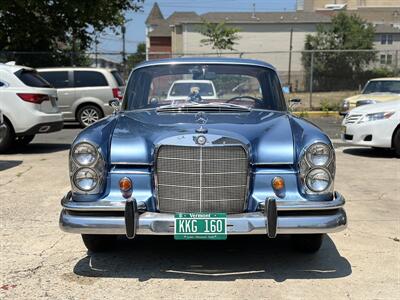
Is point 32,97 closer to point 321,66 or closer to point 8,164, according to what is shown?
point 8,164

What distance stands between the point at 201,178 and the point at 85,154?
3.09 feet

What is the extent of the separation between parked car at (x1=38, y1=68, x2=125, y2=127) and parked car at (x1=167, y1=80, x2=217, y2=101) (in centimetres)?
1075

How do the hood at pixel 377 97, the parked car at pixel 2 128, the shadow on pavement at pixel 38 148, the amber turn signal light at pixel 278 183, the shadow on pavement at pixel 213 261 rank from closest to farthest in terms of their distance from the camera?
1. the amber turn signal light at pixel 278 183
2. the shadow on pavement at pixel 213 261
3. the parked car at pixel 2 128
4. the shadow on pavement at pixel 38 148
5. the hood at pixel 377 97

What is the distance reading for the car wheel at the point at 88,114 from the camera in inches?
654

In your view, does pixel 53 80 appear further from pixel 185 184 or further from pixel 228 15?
pixel 228 15

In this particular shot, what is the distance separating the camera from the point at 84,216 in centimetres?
441

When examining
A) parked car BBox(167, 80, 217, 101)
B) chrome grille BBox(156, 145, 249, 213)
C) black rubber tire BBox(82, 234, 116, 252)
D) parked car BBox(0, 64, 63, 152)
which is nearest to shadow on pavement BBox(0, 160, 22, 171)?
parked car BBox(0, 64, 63, 152)

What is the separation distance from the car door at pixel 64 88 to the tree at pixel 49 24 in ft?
18.0

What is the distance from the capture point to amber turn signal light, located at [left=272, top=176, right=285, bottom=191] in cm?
441

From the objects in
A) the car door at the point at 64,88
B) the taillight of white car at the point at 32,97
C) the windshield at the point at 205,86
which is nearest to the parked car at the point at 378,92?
the car door at the point at 64,88

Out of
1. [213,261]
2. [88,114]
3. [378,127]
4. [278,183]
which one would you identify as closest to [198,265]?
[213,261]

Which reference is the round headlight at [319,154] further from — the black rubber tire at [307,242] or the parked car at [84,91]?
the parked car at [84,91]

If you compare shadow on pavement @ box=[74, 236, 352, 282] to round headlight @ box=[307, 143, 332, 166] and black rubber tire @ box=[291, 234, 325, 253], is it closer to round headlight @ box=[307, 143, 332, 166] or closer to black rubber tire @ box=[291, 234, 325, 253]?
black rubber tire @ box=[291, 234, 325, 253]

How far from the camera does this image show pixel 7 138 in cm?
1110
